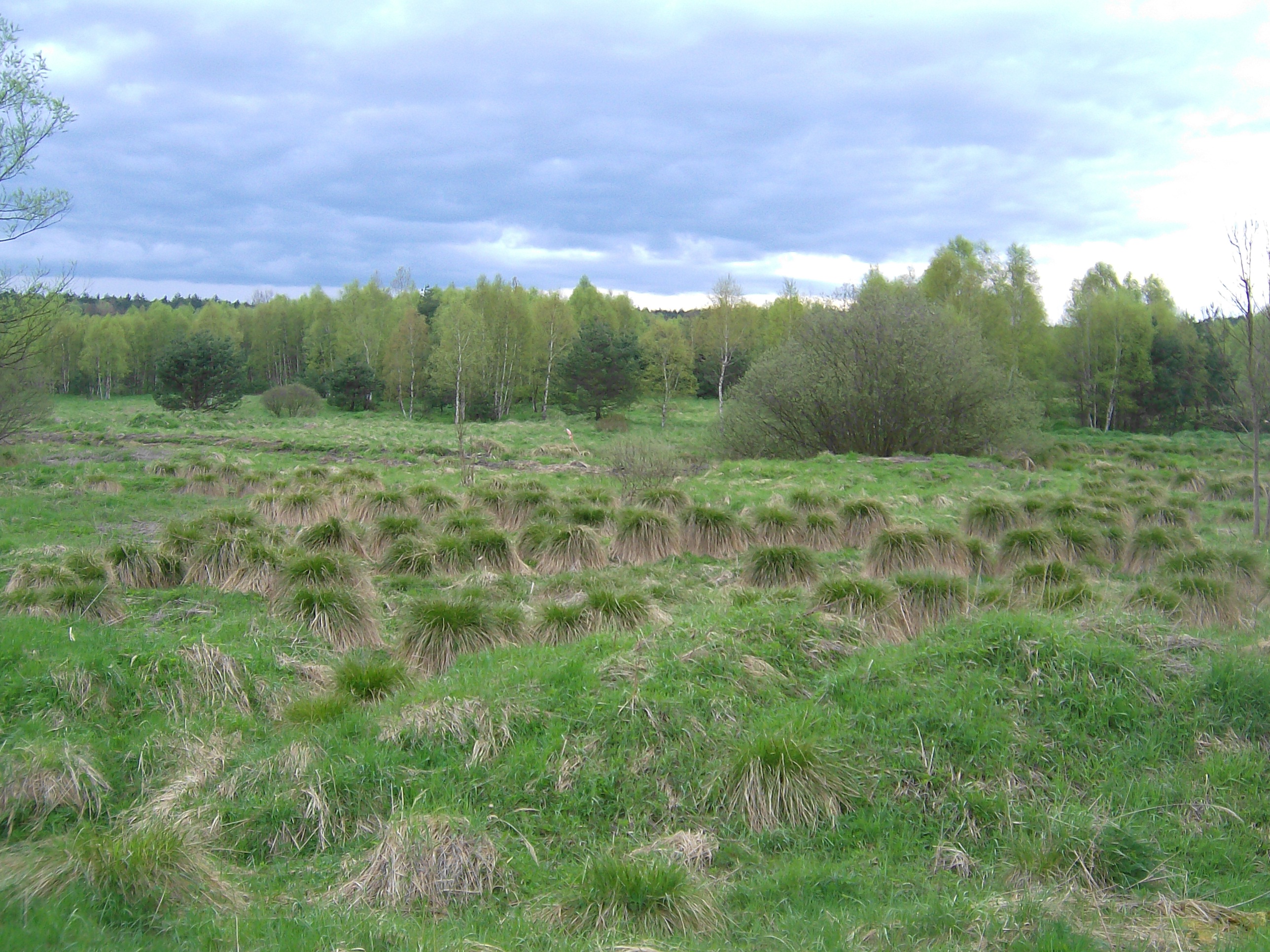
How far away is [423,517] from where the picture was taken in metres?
12.1

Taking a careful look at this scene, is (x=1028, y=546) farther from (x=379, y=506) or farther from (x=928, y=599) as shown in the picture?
(x=379, y=506)

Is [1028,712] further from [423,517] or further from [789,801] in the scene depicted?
[423,517]

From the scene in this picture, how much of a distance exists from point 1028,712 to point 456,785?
3.76m

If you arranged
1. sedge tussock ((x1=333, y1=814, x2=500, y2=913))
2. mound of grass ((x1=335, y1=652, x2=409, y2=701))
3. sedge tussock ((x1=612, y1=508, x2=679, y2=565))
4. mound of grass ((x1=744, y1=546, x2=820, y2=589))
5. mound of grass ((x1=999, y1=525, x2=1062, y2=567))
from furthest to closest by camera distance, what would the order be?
sedge tussock ((x1=612, y1=508, x2=679, y2=565)) < mound of grass ((x1=999, y1=525, x2=1062, y2=567)) < mound of grass ((x1=744, y1=546, x2=820, y2=589)) < mound of grass ((x1=335, y1=652, x2=409, y2=701)) < sedge tussock ((x1=333, y1=814, x2=500, y2=913))

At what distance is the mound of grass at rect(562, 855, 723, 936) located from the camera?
154 inches

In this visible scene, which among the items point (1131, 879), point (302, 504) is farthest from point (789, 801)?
point (302, 504)

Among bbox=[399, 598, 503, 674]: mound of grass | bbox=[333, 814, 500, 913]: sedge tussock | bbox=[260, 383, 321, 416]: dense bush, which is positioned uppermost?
bbox=[260, 383, 321, 416]: dense bush

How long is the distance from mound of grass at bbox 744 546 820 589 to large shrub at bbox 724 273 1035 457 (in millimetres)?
17146

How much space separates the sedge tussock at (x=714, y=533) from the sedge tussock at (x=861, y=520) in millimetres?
1524

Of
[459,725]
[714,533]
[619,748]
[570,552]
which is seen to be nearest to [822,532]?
[714,533]

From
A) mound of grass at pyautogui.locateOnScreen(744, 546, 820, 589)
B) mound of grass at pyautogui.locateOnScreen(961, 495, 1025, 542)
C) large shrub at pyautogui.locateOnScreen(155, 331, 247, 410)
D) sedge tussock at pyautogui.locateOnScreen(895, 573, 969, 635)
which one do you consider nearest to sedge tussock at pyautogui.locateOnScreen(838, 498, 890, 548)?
mound of grass at pyautogui.locateOnScreen(961, 495, 1025, 542)

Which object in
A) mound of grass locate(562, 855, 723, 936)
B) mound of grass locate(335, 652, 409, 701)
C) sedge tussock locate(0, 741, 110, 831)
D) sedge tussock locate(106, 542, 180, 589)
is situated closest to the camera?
mound of grass locate(562, 855, 723, 936)

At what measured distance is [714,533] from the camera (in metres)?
11.3

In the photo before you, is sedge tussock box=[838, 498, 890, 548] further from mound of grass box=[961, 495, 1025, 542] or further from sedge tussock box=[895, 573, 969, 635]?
sedge tussock box=[895, 573, 969, 635]
